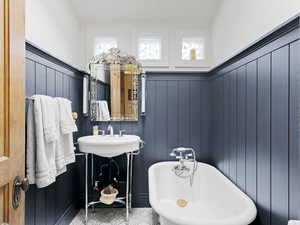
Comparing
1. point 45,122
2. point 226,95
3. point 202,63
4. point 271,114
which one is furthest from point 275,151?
point 202,63

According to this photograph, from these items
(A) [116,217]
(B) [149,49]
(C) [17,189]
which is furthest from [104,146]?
(B) [149,49]

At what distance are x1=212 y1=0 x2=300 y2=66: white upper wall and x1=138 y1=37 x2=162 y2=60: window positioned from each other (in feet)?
2.22

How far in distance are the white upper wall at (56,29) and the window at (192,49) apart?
4.13ft

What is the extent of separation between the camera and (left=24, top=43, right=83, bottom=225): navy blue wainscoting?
147cm

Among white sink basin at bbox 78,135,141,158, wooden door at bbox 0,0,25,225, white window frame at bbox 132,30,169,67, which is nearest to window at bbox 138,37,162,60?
white window frame at bbox 132,30,169,67

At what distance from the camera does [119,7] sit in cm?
241

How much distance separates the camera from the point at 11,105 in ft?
2.56

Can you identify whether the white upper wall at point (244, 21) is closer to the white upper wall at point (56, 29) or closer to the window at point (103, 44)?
the window at point (103, 44)

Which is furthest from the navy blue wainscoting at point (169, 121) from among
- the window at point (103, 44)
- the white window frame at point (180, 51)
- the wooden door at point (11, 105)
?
the wooden door at point (11, 105)

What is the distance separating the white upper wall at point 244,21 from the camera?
4.20ft

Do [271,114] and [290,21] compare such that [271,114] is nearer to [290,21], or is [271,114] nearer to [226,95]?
[290,21]

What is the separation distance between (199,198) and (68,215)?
4.50 feet

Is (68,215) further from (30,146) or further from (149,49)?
(149,49)

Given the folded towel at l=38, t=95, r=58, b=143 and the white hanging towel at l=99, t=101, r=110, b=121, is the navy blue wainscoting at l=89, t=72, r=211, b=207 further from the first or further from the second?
the folded towel at l=38, t=95, r=58, b=143
